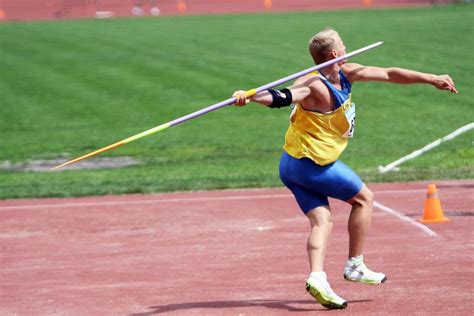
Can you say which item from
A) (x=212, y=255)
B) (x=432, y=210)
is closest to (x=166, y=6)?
(x=432, y=210)

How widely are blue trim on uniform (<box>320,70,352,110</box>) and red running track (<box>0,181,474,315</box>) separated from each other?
1501 millimetres

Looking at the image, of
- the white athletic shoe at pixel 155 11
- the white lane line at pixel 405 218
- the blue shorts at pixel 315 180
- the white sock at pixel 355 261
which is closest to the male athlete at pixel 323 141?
the blue shorts at pixel 315 180

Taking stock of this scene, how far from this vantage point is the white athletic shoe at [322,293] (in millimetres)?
7512

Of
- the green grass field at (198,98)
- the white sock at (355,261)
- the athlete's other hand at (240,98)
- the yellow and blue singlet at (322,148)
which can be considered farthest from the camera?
the green grass field at (198,98)

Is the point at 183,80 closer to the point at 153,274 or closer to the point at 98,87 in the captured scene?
A: the point at 98,87

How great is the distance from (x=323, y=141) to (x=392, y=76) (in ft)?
2.43

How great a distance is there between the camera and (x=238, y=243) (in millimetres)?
10609

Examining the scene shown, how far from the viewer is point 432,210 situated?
1108 cm

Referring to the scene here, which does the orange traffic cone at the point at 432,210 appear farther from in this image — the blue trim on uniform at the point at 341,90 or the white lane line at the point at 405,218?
the blue trim on uniform at the point at 341,90

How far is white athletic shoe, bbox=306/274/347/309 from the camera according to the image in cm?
751

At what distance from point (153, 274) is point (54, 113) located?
13.8 metres

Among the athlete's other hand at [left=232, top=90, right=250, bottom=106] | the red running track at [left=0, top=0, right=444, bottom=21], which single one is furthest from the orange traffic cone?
the red running track at [left=0, top=0, right=444, bottom=21]

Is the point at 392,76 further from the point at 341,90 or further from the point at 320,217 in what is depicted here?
the point at 320,217

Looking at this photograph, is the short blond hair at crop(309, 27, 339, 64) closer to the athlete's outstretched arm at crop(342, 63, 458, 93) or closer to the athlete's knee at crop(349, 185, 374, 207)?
the athlete's outstretched arm at crop(342, 63, 458, 93)
